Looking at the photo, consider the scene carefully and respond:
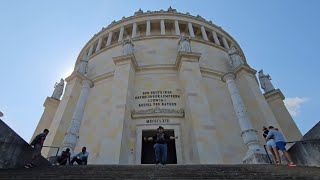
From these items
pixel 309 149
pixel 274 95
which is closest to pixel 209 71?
pixel 274 95

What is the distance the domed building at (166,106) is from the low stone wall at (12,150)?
4447 millimetres

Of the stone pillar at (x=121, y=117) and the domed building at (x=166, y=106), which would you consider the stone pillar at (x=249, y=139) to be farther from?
the stone pillar at (x=121, y=117)

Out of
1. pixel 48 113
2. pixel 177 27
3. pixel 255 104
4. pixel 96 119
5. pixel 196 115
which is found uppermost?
pixel 177 27

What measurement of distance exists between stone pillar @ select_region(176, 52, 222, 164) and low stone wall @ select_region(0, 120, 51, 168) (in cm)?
817

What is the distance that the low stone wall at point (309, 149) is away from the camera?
8695 mm

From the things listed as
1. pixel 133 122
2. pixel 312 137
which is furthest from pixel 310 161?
pixel 133 122

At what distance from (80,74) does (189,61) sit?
29.3ft

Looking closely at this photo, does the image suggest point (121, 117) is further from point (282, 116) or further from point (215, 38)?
point (215, 38)

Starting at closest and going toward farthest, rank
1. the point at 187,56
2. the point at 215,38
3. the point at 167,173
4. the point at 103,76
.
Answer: the point at 167,173
the point at 187,56
the point at 103,76
the point at 215,38

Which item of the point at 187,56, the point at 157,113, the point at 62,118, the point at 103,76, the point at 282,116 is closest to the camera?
the point at 157,113

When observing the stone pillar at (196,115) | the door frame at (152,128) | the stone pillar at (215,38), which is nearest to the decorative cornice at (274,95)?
the stone pillar at (215,38)

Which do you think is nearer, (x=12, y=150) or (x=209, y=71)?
(x=12, y=150)

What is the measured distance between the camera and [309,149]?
9023 mm

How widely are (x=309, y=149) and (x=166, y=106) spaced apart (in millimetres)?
10065
